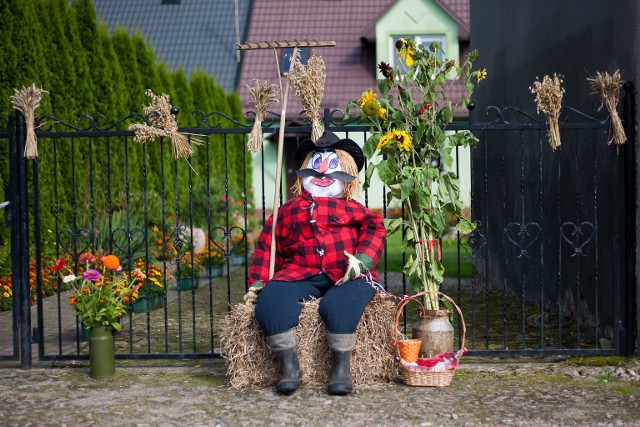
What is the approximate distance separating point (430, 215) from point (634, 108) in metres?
1.45

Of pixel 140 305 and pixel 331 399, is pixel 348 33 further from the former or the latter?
pixel 331 399

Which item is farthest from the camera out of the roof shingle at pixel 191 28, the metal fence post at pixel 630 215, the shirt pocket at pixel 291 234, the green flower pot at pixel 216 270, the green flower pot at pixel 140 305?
the roof shingle at pixel 191 28

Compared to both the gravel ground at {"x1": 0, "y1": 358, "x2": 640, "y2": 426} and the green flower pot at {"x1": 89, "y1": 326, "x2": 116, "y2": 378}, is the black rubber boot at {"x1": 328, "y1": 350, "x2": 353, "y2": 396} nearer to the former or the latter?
the gravel ground at {"x1": 0, "y1": 358, "x2": 640, "y2": 426}

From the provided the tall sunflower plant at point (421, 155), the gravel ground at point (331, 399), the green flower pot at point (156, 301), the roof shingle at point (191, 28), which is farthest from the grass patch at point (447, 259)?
the roof shingle at point (191, 28)

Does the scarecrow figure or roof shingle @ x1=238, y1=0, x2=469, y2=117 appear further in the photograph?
roof shingle @ x1=238, y1=0, x2=469, y2=117

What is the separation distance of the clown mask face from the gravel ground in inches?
45.7

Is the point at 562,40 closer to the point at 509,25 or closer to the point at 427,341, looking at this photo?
the point at 509,25

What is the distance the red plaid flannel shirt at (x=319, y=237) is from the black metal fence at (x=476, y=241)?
0.97ft

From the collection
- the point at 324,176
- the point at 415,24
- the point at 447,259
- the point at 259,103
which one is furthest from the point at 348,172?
the point at 415,24

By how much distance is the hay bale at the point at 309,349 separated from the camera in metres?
5.01

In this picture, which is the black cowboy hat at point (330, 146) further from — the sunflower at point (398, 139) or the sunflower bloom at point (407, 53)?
the sunflower bloom at point (407, 53)

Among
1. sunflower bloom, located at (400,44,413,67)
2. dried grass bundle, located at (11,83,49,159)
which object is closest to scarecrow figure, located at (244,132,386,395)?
sunflower bloom, located at (400,44,413,67)

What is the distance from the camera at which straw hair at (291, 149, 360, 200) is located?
5.36 meters

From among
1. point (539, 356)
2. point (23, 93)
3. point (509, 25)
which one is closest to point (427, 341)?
point (539, 356)
